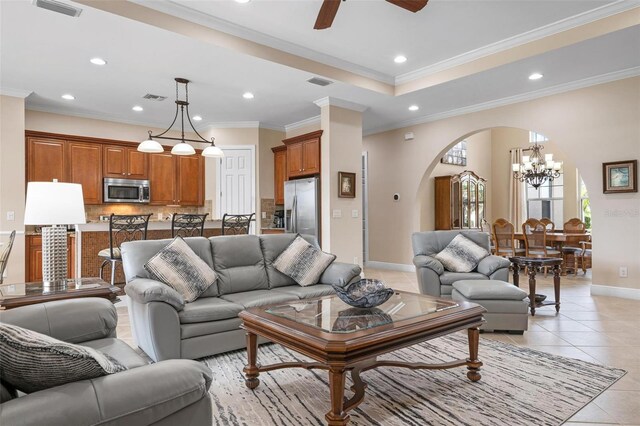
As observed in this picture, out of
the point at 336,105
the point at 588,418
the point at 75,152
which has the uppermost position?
the point at 336,105

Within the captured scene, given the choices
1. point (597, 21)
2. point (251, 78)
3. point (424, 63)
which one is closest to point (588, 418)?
point (597, 21)

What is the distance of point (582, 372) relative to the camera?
8.82 ft

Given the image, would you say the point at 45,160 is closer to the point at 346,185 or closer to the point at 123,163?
the point at 123,163

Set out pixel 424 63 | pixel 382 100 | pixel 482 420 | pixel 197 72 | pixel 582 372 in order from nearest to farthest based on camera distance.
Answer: pixel 482 420, pixel 582 372, pixel 197 72, pixel 424 63, pixel 382 100

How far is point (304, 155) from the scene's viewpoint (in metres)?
6.53

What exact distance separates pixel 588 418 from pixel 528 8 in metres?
3.63

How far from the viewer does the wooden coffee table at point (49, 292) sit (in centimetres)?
230

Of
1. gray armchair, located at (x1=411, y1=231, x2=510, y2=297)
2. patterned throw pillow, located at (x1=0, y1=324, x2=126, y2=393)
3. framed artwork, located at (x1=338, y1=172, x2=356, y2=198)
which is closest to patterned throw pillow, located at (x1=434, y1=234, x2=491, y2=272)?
gray armchair, located at (x1=411, y1=231, x2=510, y2=297)

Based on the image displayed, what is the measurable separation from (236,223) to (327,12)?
3429 mm

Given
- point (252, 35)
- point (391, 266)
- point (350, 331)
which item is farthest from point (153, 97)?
point (350, 331)

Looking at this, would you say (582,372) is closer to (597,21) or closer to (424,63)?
(597,21)

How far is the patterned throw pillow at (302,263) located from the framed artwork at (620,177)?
3.92m

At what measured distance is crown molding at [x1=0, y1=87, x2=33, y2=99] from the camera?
5438mm

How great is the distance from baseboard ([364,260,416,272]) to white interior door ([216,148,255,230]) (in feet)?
8.84
